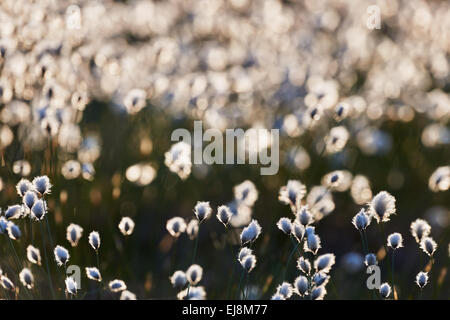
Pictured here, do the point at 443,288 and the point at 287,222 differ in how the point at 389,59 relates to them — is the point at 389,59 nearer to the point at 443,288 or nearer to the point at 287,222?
the point at 443,288

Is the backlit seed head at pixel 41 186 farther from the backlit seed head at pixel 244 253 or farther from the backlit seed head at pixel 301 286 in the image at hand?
the backlit seed head at pixel 301 286

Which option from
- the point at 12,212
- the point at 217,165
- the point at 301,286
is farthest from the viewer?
the point at 217,165

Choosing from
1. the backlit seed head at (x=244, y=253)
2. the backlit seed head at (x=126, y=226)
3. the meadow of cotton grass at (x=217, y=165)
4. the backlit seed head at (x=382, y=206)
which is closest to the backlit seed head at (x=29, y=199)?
the meadow of cotton grass at (x=217, y=165)

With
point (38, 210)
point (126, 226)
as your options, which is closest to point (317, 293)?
point (126, 226)

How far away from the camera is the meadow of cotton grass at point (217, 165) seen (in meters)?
2.08

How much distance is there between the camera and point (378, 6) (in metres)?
5.51

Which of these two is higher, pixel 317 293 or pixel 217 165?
pixel 317 293

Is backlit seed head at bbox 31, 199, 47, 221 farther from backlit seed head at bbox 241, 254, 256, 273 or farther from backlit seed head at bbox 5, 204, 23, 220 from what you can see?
backlit seed head at bbox 241, 254, 256, 273

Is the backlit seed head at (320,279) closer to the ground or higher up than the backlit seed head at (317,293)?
higher up

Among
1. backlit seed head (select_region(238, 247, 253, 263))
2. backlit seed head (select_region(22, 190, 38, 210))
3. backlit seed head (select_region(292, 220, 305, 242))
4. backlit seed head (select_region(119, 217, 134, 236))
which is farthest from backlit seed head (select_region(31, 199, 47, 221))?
backlit seed head (select_region(292, 220, 305, 242))

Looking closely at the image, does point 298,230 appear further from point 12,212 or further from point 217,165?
point 217,165

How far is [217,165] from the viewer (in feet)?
11.8

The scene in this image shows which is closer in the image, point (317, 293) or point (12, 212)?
point (317, 293)

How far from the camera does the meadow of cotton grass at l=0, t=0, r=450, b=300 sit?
2.08 m
